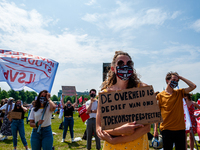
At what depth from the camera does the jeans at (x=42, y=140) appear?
13.3 ft

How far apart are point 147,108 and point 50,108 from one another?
3405 millimetres

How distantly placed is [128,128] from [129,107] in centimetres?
24

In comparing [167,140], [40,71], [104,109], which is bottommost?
[167,140]

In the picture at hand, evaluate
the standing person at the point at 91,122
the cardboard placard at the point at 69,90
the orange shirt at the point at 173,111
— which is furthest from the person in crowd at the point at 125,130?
the cardboard placard at the point at 69,90

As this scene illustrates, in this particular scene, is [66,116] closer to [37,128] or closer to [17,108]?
[17,108]

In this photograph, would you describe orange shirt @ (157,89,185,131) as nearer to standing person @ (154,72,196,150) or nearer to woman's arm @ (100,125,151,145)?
standing person @ (154,72,196,150)

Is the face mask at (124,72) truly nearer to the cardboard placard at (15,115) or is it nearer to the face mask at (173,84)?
the face mask at (173,84)

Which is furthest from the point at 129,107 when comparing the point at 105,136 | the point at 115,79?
the point at 115,79

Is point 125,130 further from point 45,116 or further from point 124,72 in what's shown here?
point 45,116

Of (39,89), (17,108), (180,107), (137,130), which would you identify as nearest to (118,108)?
(137,130)

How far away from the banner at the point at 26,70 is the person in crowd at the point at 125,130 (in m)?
3.38

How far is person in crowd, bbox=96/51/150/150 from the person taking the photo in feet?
5.88

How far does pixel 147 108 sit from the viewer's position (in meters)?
1.86

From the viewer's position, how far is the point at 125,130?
1.76 m
